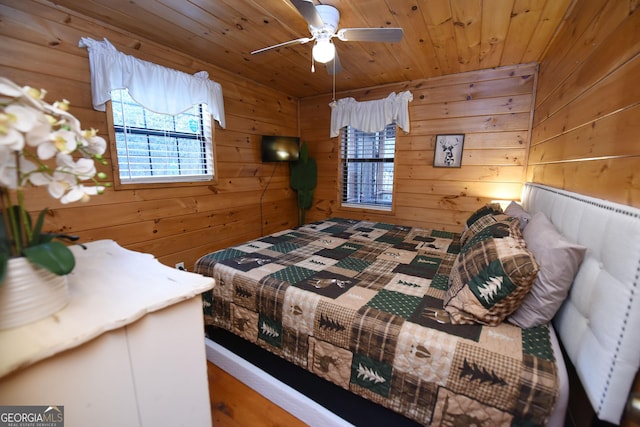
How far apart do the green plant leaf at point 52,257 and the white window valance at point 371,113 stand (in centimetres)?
332

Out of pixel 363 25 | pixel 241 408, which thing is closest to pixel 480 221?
pixel 363 25

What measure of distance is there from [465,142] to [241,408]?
3217 millimetres

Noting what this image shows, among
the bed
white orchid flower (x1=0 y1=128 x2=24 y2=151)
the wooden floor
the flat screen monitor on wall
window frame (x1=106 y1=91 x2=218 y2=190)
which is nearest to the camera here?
white orchid flower (x1=0 y1=128 x2=24 y2=151)

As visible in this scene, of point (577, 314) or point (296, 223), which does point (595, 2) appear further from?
point (296, 223)

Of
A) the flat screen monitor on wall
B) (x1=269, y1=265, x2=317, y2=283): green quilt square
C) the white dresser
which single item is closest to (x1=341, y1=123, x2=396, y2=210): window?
the flat screen monitor on wall

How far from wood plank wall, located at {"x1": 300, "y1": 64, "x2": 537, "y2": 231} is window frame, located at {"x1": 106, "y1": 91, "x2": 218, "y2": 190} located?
77.8 inches

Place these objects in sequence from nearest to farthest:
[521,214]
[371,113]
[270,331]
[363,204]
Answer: [270,331] → [521,214] → [371,113] → [363,204]

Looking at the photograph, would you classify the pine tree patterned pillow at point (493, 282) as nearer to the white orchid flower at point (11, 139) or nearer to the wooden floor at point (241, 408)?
the wooden floor at point (241, 408)

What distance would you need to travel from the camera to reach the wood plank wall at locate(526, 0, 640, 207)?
97 cm

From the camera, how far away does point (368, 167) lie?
3746mm

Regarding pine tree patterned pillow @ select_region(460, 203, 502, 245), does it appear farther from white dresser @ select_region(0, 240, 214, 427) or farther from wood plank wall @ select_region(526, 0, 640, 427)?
white dresser @ select_region(0, 240, 214, 427)

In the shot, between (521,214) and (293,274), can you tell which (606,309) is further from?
(293,274)

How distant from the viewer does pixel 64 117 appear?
0.65m

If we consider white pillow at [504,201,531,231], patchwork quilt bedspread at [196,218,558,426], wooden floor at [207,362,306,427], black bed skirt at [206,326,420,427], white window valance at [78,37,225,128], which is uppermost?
white window valance at [78,37,225,128]
